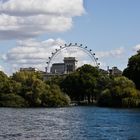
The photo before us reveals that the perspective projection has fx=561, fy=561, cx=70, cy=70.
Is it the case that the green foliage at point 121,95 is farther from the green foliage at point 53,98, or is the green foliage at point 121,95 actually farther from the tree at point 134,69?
the green foliage at point 53,98

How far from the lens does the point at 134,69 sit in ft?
528

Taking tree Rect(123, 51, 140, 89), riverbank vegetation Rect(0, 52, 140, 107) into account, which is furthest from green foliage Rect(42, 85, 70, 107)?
tree Rect(123, 51, 140, 89)

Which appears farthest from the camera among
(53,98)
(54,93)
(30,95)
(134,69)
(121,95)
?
(134,69)

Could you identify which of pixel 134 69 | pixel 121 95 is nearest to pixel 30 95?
pixel 121 95

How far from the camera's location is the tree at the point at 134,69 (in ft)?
527

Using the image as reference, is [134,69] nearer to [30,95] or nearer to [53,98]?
[53,98]

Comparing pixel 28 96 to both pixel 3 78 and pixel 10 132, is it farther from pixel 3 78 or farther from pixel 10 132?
pixel 10 132

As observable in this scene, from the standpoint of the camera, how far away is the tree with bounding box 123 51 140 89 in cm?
16059

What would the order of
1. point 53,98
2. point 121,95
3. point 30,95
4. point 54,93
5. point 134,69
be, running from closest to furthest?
point 121,95
point 30,95
point 53,98
point 54,93
point 134,69

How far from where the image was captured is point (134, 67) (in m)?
161

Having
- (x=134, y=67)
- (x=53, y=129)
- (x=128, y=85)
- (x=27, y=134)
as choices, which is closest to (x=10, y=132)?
(x=27, y=134)

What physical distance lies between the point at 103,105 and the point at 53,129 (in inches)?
3417

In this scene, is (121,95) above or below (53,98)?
above

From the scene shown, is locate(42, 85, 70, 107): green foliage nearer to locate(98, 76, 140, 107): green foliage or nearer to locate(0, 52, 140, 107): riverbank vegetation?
locate(0, 52, 140, 107): riverbank vegetation
